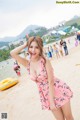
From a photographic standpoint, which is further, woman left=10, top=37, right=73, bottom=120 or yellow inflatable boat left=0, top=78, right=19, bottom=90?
yellow inflatable boat left=0, top=78, right=19, bottom=90

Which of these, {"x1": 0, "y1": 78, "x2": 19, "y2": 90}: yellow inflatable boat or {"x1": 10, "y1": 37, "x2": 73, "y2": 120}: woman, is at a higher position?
{"x1": 10, "y1": 37, "x2": 73, "y2": 120}: woman

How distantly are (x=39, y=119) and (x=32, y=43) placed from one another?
289cm

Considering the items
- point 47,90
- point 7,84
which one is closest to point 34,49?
point 47,90

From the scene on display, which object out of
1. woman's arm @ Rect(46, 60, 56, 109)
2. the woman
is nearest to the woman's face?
the woman

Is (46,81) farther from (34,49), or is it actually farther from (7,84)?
(7,84)

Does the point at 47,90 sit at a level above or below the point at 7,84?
above

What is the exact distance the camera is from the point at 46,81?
10.2ft

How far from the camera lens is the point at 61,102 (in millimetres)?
3188

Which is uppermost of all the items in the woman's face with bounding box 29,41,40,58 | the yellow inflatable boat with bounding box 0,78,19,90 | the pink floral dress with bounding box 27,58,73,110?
the woman's face with bounding box 29,41,40,58

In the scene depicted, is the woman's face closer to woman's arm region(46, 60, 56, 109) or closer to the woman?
the woman

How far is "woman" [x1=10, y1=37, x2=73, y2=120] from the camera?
3.07 m

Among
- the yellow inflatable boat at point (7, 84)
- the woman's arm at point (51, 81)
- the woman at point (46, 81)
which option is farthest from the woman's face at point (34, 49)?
the yellow inflatable boat at point (7, 84)

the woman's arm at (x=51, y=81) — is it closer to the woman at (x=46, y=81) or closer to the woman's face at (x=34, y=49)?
the woman at (x=46, y=81)

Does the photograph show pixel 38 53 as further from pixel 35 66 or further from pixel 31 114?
pixel 31 114
